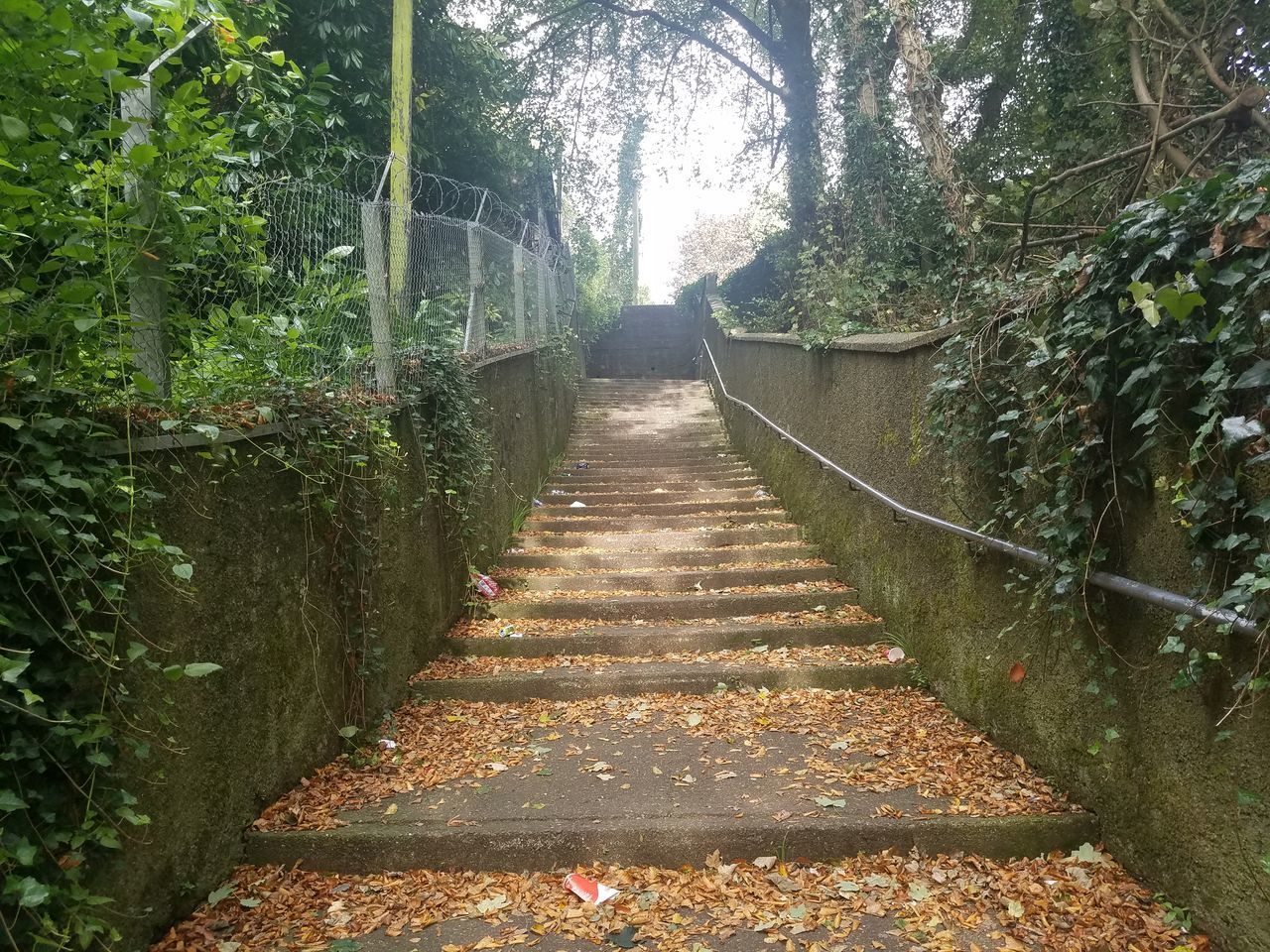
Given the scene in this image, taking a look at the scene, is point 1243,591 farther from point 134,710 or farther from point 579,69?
point 579,69

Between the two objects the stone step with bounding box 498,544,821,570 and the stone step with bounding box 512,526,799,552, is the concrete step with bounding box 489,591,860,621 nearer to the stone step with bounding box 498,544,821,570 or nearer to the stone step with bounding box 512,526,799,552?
the stone step with bounding box 498,544,821,570

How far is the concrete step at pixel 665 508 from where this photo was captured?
6.30 m

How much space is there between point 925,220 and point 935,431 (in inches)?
187

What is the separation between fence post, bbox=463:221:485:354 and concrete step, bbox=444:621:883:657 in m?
2.30

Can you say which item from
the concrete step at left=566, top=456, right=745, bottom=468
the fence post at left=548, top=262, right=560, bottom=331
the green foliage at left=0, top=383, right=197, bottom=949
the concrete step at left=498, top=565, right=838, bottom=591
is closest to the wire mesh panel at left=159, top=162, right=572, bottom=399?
the green foliage at left=0, top=383, right=197, bottom=949

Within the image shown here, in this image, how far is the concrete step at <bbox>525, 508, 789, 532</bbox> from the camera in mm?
5957

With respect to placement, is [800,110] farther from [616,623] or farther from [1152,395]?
[1152,395]

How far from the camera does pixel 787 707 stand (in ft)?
11.3

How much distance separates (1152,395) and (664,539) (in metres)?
3.96

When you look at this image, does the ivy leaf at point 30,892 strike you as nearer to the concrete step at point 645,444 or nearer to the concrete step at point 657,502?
the concrete step at point 657,502

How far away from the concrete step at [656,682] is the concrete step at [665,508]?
265 centimetres

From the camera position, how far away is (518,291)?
7219 mm

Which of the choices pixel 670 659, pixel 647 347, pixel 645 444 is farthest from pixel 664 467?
pixel 647 347

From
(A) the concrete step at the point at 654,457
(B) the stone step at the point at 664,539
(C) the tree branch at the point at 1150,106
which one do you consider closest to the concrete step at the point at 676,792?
(B) the stone step at the point at 664,539
